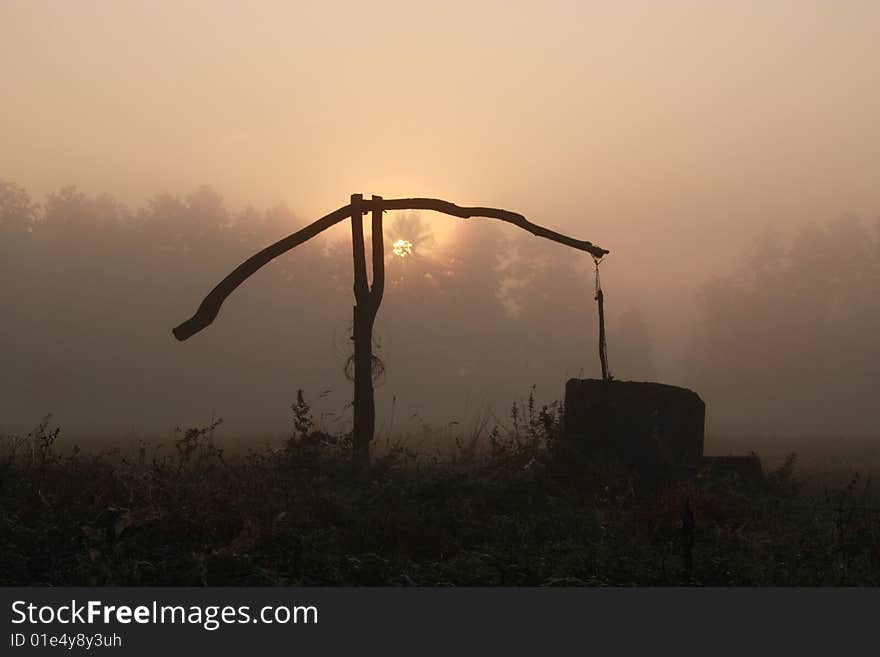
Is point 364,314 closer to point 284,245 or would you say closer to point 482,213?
point 284,245

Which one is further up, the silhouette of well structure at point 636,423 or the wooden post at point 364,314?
the wooden post at point 364,314

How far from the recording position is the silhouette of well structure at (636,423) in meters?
14.3

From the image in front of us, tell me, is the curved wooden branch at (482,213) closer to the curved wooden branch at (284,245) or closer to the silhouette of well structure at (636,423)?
the curved wooden branch at (284,245)

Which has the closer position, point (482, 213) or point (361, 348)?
point (361, 348)

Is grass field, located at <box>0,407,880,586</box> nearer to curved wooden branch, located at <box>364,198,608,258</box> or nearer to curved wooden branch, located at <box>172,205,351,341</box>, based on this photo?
curved wooden branch, located at <box>172,205,351,341</box>

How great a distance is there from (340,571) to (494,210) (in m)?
9.63

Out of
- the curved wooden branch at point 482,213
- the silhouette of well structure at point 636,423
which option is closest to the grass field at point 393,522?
the silhouette of well structure at point 636,423

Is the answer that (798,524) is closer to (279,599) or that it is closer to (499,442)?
(499,442)

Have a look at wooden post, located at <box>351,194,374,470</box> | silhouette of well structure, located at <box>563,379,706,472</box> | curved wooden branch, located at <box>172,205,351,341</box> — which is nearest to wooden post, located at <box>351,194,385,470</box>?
wooden post, located at <box>351,194,374,470</box>

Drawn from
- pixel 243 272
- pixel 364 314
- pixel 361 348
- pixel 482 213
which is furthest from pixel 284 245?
pixel 482 213

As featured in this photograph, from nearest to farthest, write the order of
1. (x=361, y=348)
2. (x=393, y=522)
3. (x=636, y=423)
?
(x=393, y=522) → (x=636, y=423) → (x=361, y=348)

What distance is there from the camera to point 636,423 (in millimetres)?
14367

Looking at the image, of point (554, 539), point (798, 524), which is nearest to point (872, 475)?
point (798, 524)

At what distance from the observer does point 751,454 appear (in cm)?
1557
